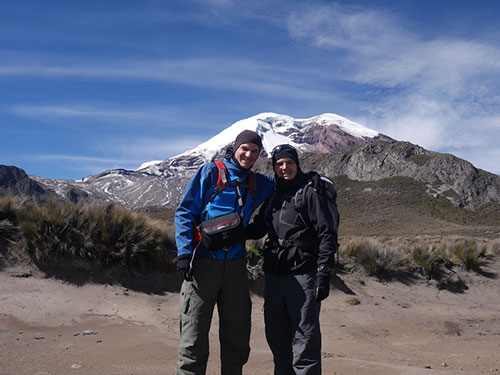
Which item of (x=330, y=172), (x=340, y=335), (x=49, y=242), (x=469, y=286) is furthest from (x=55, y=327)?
(x=330, y=172)

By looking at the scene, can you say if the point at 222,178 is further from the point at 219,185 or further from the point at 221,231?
the point at 221,231

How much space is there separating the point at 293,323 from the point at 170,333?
3.12m

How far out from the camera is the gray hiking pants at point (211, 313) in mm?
3613

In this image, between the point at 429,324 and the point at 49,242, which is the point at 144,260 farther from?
the point at 429,324

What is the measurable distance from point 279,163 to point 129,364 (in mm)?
2821

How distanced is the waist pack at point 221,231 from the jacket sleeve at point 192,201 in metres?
0.12

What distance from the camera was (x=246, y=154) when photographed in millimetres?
3971

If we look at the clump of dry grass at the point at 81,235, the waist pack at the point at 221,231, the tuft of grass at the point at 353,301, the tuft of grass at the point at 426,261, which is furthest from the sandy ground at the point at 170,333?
the waist pack at the point at 221,231

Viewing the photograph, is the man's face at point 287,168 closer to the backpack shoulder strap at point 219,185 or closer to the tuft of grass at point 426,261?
the backpack shoulder strap at point 219,185

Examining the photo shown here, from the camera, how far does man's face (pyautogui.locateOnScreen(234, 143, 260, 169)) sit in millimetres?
3971

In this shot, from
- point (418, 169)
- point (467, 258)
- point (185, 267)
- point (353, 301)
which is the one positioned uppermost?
point (418, 169)

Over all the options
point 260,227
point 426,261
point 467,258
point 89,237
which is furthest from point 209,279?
point 467,258

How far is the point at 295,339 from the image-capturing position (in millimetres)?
3641

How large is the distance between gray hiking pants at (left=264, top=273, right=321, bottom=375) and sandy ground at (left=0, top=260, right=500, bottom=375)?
1113 mm
